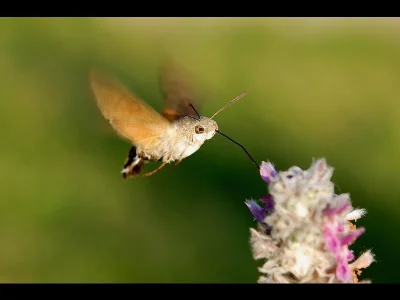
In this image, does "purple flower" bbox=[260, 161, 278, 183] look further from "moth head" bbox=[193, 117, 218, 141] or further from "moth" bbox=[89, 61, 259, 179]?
"moth head" bbox=[193, 117, 218, 141]

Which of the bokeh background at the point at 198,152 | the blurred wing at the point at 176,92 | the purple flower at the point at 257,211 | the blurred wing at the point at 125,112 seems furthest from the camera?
the bokeh background at the point at 198,152

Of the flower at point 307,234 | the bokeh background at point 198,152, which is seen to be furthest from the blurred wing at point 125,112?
the flower at point 307,234

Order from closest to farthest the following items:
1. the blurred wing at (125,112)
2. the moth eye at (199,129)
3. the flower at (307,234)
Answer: the flower at (307,234) → the blurred wing at (125,112) → the moth eye at (199,129)

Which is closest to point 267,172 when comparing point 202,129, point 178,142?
point 202,129

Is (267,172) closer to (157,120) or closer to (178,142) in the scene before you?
(178,142)

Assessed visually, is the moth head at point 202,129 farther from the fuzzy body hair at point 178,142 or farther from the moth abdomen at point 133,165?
the moth abdomen at point 133,165

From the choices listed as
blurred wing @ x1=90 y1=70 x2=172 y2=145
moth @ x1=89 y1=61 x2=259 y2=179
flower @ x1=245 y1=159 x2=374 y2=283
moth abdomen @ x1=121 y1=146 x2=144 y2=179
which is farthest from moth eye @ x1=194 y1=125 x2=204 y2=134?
flower @ x1=245 y1=159 x2=374 y2=283
